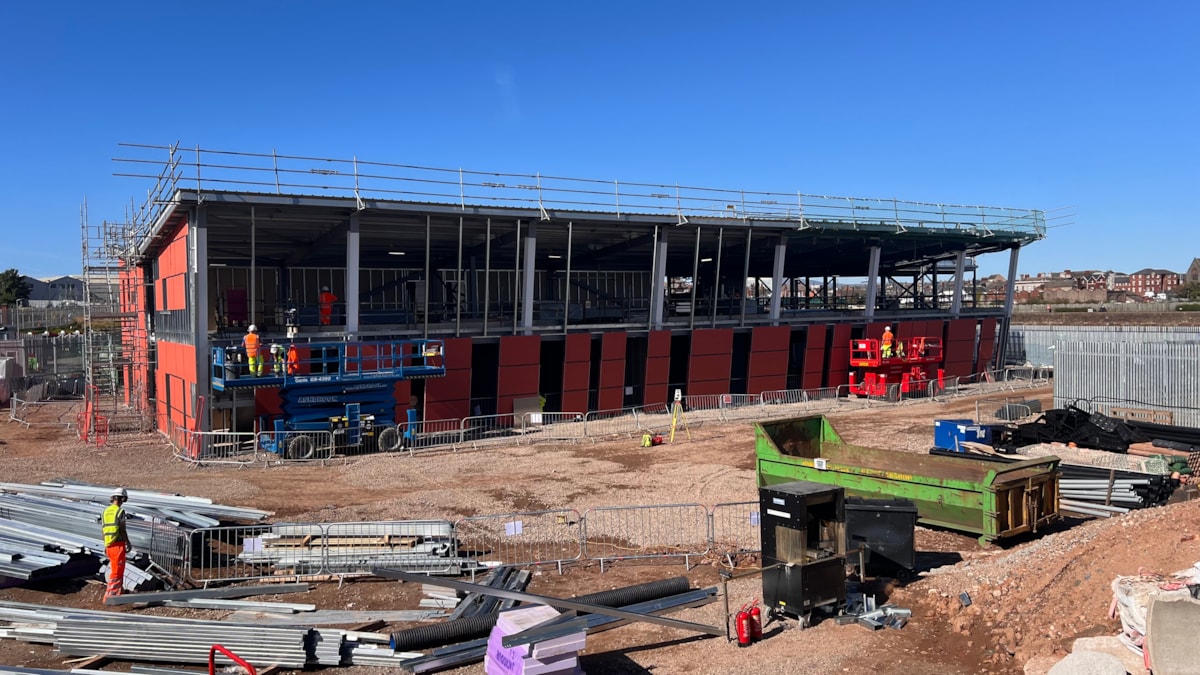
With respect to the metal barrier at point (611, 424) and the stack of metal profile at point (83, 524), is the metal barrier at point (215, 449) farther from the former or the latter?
the metal barrier at point (611, 424)

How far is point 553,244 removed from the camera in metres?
39.0

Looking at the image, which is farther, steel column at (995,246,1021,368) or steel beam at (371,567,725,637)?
steel column at (995,246,1021,368)

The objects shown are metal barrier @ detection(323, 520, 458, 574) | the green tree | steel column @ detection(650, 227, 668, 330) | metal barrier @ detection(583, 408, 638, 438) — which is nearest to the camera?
metal barrier @ detection(323, 520, 458, 574)

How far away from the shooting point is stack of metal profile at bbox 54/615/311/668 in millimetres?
9633

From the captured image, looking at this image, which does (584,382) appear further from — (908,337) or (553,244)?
(908,337)

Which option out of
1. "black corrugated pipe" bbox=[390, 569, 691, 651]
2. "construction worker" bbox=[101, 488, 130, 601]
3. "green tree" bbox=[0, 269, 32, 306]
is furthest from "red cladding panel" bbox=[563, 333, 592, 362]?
"green tree" bbox=[0, 269, 32, 306]

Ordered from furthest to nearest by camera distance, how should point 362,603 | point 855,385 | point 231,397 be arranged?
point 855,385, point 231,397, point 362,603

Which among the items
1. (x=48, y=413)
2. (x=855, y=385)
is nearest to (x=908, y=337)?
(x=855, y=385)

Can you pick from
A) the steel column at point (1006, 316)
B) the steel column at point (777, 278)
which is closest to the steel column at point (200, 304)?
the steel column at point (777, 278)

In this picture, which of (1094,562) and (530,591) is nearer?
(1094,562)

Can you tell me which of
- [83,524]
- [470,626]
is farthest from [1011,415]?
[83,524]

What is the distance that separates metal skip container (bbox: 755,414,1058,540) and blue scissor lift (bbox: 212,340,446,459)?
44.3 ft

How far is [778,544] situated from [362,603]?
20.2 ft

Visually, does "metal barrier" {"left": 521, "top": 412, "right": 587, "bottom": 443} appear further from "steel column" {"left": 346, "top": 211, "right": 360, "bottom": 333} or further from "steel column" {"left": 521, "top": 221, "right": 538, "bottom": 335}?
"steel column" {"left": 346, "top": 211, "right": 360, "bottom": 333}
